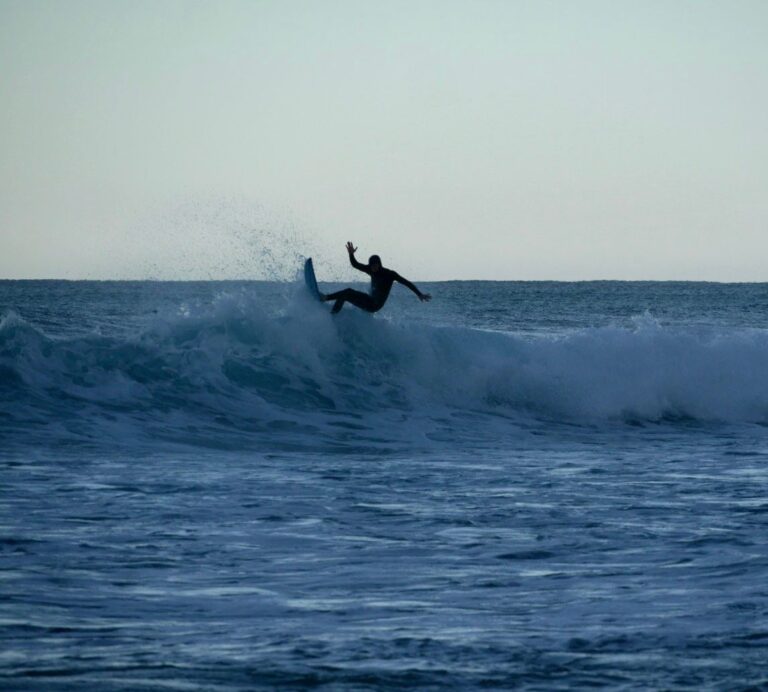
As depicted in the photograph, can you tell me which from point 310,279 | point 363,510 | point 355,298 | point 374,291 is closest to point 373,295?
point 374,291

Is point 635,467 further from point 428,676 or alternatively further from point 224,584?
point 428,676

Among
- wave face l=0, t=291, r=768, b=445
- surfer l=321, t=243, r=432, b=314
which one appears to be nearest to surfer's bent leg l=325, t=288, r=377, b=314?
surfer l=321, t=243, r=432, b=314

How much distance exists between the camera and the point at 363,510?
7945 mm

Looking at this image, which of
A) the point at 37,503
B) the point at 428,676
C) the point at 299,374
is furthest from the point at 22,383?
the point at 428,676

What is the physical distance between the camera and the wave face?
1327 centimetres

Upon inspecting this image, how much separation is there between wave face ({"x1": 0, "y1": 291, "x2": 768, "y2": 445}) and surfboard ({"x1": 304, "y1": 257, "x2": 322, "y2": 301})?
318mm

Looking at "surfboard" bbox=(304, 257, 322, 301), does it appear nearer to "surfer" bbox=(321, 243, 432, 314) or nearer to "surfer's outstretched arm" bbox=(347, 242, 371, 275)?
"surfer" bbox=(321, 243, 432, 314)

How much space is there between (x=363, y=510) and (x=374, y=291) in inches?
315

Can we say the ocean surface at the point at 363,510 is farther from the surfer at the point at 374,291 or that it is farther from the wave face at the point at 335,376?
the surfer at the point at 374,291

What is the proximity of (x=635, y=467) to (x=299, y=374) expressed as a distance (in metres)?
6.34

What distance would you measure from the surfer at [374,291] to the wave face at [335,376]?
2.47 feet

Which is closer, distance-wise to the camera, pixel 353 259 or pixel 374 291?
pixel 353 259

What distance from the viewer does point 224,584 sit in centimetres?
584

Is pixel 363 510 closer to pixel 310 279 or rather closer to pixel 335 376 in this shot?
pixel 335 376
